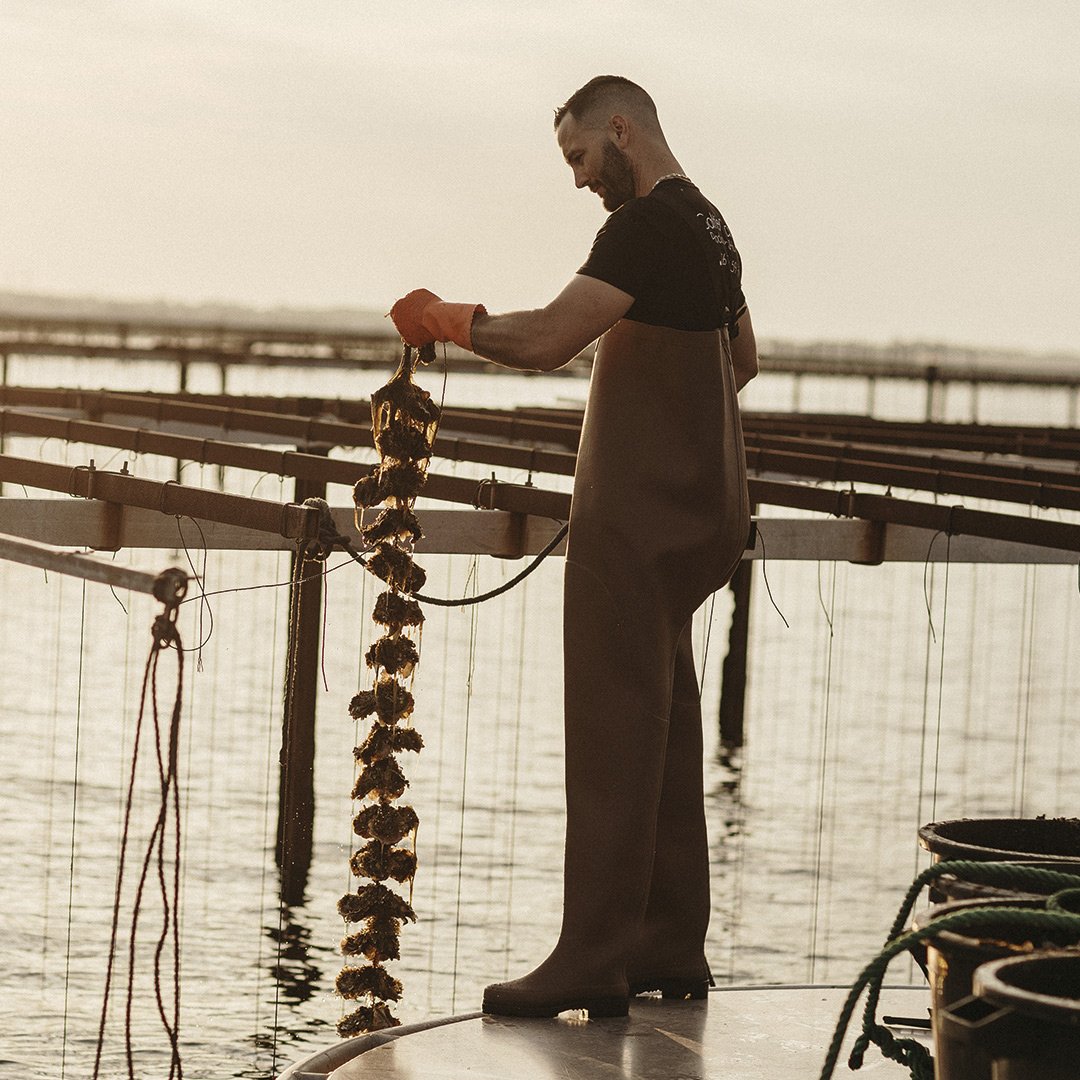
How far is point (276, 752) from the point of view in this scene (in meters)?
13.0

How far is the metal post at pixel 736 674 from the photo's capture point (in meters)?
14.2

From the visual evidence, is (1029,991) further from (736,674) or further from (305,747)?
(736,674)

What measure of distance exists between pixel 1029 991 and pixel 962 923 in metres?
0.19

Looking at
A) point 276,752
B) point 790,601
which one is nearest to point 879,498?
point 276,752

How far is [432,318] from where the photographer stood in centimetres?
450

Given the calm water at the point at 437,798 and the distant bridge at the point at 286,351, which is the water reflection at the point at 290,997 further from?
the distant bridge at the point at 286,351

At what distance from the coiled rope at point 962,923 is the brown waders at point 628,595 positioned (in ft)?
3.21

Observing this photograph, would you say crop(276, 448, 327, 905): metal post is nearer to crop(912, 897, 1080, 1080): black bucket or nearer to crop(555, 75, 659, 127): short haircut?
crop(555, 75, 659, 127): short haircut

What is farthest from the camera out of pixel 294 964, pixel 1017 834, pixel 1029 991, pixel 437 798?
pixel 437 798

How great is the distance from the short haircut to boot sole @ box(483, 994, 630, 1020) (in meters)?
2.06

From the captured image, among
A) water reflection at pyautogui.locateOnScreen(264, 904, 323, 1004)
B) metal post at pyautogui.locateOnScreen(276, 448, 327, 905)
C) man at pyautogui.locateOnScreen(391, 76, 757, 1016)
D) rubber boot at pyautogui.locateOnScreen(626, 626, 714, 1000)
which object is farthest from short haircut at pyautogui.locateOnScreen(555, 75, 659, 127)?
water reflection at pyautogui.locateOnScreen(264, 904, 323, 1004)

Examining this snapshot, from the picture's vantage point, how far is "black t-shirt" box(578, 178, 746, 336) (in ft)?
14.5

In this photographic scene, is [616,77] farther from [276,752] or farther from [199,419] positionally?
[276,752]

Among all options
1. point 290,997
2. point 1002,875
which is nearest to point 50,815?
point 290,997
